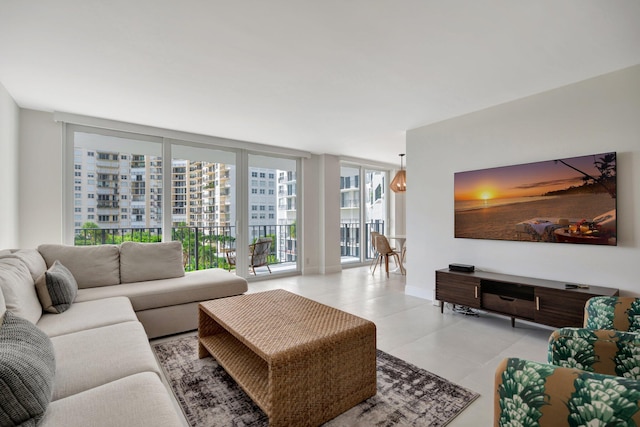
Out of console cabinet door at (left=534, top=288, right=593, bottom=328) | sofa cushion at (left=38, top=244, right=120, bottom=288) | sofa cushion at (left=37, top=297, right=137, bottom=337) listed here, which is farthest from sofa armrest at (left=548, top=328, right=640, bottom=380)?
sofa cushion at (left=38, top=244, right=120, bottom=288)

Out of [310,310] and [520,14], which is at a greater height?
[520,14]

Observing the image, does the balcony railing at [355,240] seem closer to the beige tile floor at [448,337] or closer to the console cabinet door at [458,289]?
the beige tile floor at [448,337]

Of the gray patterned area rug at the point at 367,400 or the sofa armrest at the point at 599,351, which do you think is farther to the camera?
the gray patterned area rug at the point at 367,400

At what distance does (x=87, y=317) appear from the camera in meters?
2.11

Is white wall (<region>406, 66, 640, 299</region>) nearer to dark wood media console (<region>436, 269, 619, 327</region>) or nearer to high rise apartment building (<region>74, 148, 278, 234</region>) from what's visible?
dark wood media console (<region>436, 269, 619, 327</region>)

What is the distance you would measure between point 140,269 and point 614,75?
193 inches

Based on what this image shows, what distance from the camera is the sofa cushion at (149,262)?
319 cm

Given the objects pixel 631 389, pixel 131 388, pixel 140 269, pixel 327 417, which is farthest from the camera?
pixel 140 269

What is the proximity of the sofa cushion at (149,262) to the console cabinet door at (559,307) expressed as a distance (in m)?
3.68

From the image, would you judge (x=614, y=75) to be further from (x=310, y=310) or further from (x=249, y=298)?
(x=249, y=298)

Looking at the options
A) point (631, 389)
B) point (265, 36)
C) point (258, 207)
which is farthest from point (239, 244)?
Answer: point (631, 389)

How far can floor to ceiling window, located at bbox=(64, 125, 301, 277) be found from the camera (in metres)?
3.89

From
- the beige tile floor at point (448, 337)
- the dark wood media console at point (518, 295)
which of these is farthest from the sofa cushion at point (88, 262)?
the dark wood media console at point (518, 295)

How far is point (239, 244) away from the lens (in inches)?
198
